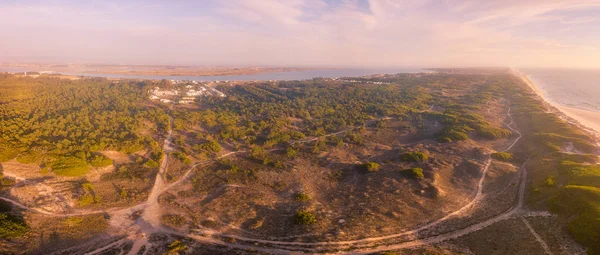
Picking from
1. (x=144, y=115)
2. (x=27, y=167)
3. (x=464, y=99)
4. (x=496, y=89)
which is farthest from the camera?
(x=496, y=89)

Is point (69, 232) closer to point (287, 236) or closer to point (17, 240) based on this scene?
point (17, 240)

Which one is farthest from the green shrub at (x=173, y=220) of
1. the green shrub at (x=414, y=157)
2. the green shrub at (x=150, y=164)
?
the green shrub at (x=414, y=157)

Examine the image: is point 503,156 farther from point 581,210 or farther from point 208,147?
point 208,147

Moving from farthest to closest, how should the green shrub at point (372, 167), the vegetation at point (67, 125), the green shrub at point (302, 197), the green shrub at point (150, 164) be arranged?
the green shrub at point (150, 164)
the green shrub at point (372, 167)
the vegetation at point (67, 125)
the green shrub at point (302, 197)

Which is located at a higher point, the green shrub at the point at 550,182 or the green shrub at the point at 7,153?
the green shrub at the point at 7,153

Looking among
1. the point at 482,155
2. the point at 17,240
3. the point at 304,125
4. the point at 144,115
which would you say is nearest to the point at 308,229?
the point at 17,240

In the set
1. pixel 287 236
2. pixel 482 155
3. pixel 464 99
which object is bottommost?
pixel 287 236

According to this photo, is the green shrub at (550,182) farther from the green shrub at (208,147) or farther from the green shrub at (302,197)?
the green shrub at (208,147)
